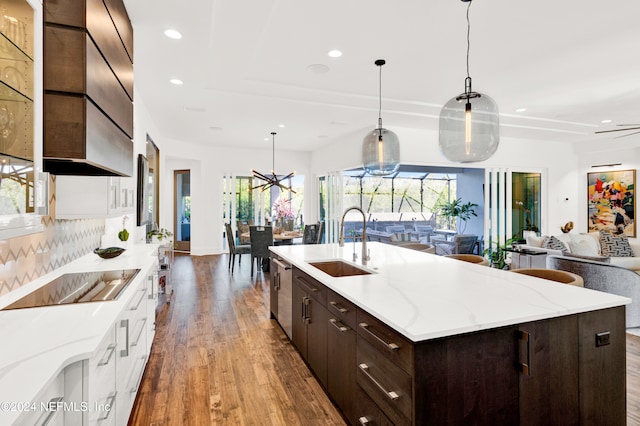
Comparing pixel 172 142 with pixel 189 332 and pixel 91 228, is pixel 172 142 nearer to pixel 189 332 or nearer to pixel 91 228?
pixel 91 228

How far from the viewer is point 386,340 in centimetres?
151

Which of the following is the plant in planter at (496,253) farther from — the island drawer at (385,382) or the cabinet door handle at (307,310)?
the island drawer at (385,382)


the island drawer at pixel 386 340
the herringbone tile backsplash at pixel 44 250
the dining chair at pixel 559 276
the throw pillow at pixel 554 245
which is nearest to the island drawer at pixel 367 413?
the island drawer at pixel 386 340

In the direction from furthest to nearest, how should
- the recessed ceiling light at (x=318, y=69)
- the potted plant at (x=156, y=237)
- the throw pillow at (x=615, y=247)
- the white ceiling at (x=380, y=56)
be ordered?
the throw pillow at (x=615, y=247), the potted plant at (x=156, y=237), the recessed ceiling light at (x=318, y=69), the white ceiling at (x=380, y=56)

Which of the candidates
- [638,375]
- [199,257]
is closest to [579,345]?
[638,375]

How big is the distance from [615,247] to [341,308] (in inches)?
261

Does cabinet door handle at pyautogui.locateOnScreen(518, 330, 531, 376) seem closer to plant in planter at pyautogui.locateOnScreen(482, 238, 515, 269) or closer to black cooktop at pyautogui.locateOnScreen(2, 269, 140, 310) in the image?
black cooktop at pyautogui.locateOnScreen(2, 269, 140, 310)

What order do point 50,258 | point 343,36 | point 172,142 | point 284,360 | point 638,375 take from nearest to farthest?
1. point 50,258
2. point 638,375
3. point 284,360
4. point 343,36
5. point 172,142

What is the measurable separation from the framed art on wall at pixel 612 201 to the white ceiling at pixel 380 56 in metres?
1.67

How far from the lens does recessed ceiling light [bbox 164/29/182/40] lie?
294cm

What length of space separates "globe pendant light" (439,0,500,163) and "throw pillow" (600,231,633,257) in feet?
18.9

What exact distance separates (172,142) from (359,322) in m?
7.72

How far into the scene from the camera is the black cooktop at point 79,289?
1766 millimetres

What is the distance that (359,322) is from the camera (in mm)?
1781
